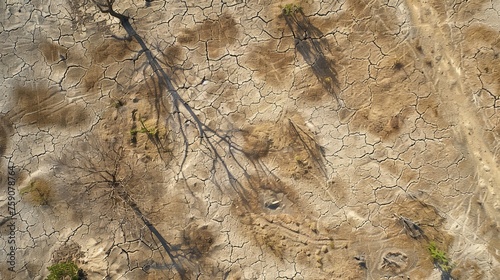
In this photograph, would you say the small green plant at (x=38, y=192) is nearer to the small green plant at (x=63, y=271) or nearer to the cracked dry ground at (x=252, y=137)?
the cracked dry ground at (x=252, y=137)

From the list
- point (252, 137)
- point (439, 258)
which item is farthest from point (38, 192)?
point (439, 258)

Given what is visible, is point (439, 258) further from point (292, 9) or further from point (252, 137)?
point (292, 9)

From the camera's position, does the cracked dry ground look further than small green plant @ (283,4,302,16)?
No

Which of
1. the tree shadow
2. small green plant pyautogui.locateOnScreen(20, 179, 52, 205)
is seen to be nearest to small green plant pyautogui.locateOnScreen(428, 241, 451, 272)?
the tree shadow

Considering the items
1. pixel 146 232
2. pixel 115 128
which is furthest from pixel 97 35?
pixel 146 232

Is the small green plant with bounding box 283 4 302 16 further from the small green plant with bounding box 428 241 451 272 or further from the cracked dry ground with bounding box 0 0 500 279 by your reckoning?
the small green plant with bounding box 428 241 451 272

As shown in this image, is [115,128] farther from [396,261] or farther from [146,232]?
[396,261]
